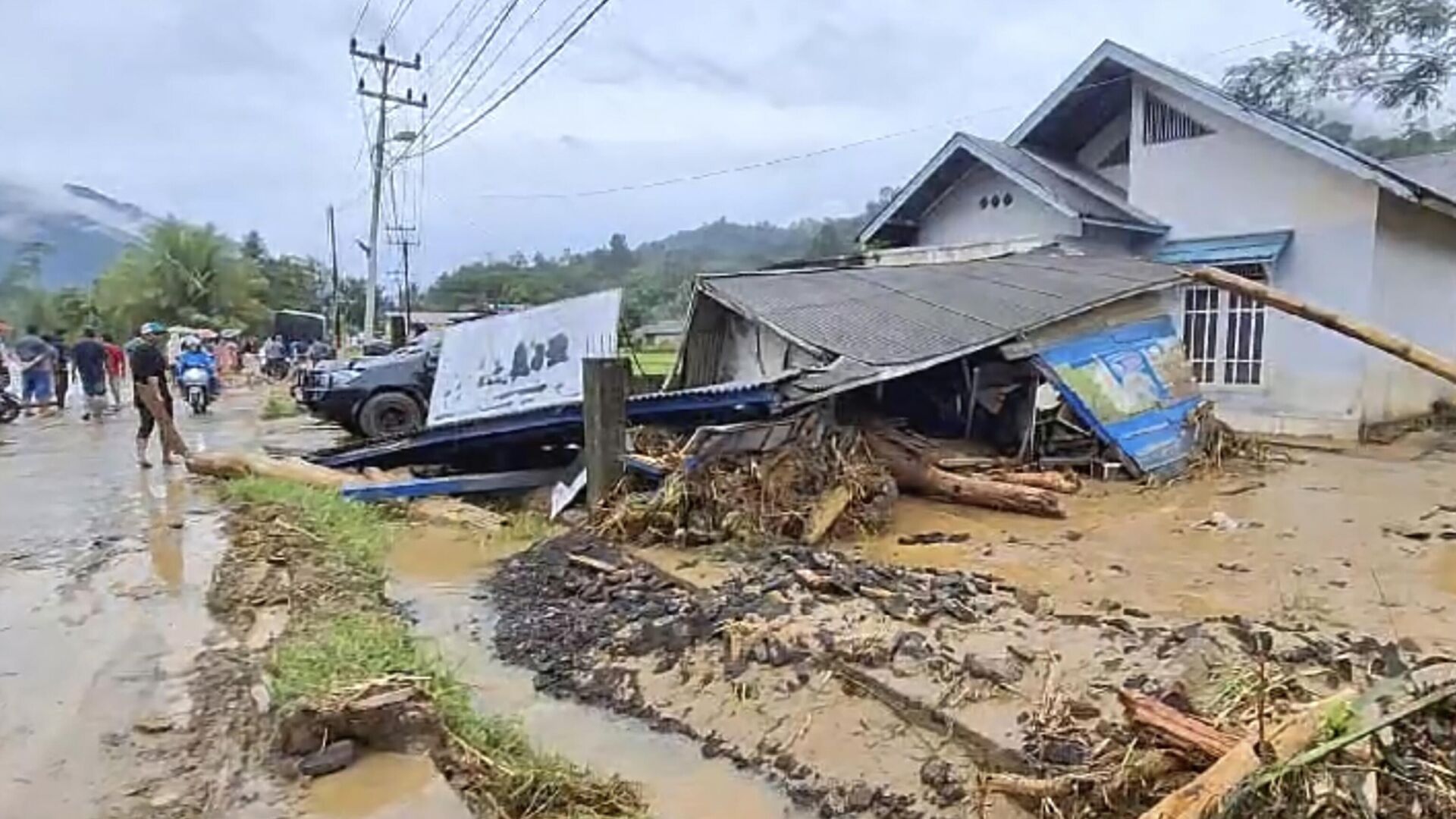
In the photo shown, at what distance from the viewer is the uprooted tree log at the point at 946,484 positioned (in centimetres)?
862

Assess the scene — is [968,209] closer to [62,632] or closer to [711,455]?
[711,455]

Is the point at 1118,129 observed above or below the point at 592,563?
above

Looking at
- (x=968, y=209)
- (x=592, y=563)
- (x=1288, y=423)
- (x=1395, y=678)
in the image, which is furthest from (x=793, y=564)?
(x=968, y=209)

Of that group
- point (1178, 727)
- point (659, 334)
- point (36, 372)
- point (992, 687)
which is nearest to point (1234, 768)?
point (1178, 727)

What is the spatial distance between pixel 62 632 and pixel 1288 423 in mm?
12871

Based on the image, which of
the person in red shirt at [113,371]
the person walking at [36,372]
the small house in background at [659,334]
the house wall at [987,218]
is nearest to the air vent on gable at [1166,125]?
the house wall at [987,218]

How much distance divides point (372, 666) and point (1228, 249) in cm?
1211

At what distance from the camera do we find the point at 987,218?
15.9 meters

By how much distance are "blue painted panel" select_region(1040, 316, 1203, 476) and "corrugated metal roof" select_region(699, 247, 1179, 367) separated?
404 millimetres

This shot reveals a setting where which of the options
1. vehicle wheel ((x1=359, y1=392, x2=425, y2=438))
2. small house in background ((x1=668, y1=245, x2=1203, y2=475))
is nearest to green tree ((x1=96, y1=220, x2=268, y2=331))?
vehicle wheel ((x1=359, y1=392, x2=425, y2=438))

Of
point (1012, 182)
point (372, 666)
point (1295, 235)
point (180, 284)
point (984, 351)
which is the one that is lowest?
point (372, 666)

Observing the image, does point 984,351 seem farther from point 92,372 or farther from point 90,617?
point 92,372

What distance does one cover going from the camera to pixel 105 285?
44.9 meters

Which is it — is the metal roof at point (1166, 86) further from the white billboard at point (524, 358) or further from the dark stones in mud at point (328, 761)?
the dark stones in mud at point (328, 761)
